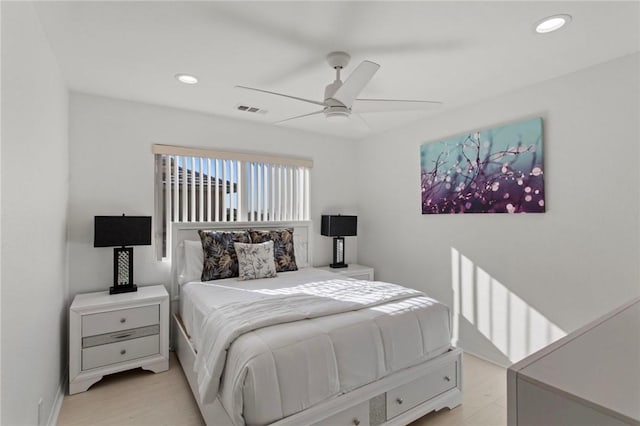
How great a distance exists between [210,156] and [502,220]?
3.02 metres

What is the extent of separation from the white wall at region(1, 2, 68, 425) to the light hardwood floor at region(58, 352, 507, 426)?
23cm

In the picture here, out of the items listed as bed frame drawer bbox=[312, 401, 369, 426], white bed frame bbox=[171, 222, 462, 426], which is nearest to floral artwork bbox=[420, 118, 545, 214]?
white bed frame bbox=[171, 222, 462, 426]

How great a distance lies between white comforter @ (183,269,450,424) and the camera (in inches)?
60.1

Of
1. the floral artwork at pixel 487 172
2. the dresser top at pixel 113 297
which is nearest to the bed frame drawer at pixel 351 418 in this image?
the dresser top at pixel 113 297

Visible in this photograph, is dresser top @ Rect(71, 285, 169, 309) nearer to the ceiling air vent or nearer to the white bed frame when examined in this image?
the white bed frame

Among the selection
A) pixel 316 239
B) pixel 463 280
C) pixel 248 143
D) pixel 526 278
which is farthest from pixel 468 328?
pixel 248 143

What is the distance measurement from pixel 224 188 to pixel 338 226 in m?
1.48

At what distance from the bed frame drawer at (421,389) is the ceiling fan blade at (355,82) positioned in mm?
1864

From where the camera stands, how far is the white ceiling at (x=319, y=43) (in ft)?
5.73

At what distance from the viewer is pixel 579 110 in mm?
2453

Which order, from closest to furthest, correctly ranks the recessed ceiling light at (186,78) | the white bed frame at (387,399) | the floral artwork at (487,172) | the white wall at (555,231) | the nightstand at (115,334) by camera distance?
1. the white bed frame at (387,399)
2. the white wall at (555,231)
3. the nightstand at (115,334)
4. the recessed ceiling light at (186,78)
5. the floral artwork at (487,172)

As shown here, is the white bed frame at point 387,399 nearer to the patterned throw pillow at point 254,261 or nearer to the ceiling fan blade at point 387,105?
the patterned throw pillow at point 254,261

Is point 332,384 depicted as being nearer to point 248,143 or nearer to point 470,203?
point 470,203

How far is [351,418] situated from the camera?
1752mm
